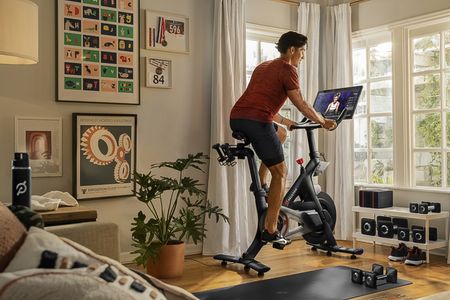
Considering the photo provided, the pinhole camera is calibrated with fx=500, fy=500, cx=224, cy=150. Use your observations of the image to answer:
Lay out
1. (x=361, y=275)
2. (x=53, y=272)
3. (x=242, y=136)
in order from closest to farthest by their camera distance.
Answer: (x=53, y=272), (x=361, y=275), (x=242, y=136)

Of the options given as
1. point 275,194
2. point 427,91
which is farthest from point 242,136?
point 427,91

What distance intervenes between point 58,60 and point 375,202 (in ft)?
10.3

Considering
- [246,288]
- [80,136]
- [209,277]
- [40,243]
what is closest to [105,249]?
[40,243]

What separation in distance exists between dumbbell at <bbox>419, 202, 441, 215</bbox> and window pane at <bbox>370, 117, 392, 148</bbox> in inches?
36.4

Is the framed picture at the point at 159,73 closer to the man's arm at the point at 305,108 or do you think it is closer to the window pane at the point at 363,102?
the man's arm at the point at 305,108

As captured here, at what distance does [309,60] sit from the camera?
5.46m

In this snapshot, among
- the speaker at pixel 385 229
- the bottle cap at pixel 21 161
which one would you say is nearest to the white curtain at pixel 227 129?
the speaker at pixel 385 229

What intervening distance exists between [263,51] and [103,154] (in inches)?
84.9

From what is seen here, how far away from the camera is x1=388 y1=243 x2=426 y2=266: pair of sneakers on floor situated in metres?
4.23

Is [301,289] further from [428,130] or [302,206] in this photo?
[428,130]

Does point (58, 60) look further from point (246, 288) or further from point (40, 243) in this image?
point (40, 243)

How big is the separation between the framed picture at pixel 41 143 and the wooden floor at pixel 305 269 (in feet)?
4.33

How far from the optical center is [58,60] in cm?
402

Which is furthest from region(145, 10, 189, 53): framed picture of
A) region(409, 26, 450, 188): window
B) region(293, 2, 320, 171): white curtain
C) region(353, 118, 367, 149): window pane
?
region(409, 26, 450, 188): window
